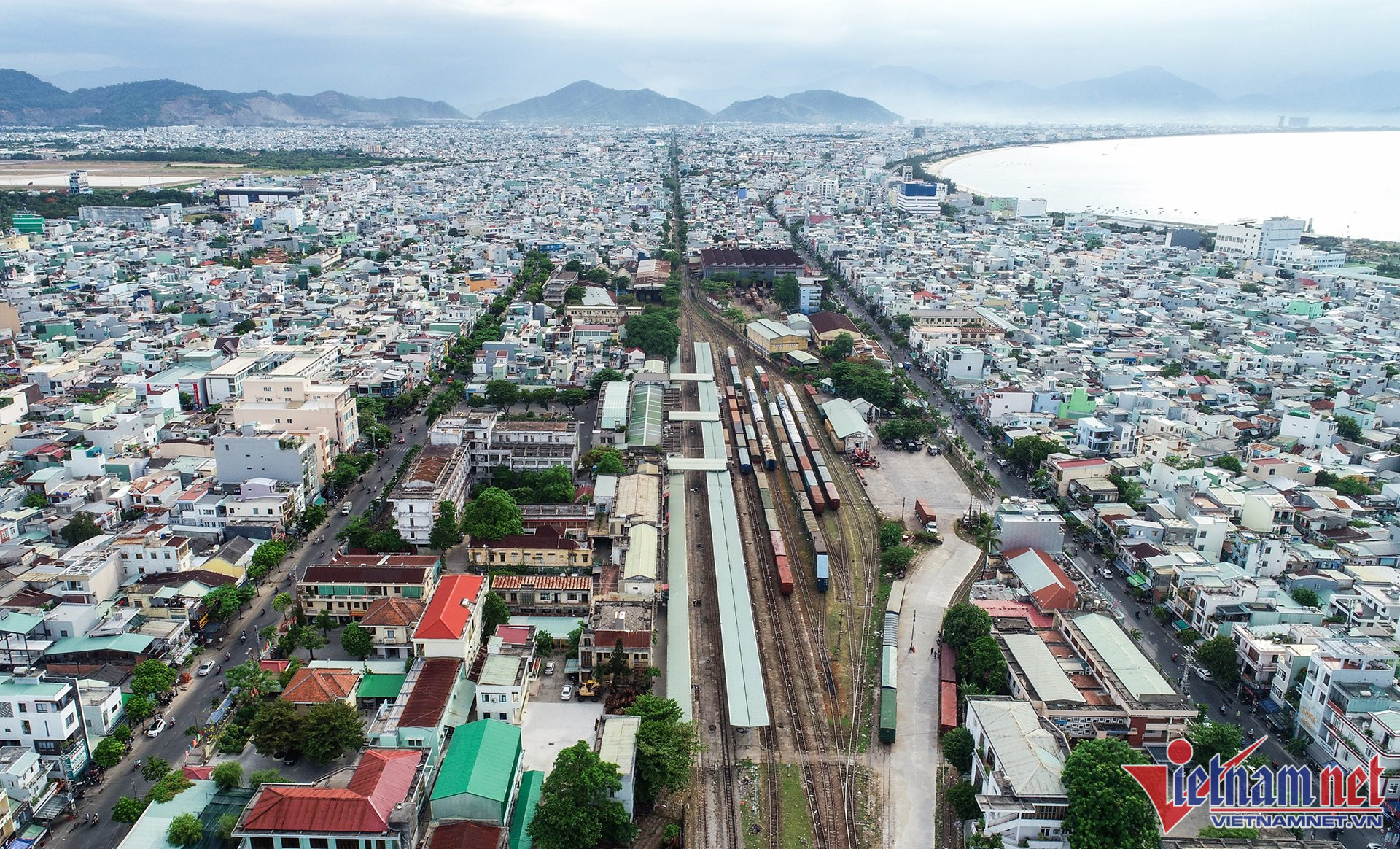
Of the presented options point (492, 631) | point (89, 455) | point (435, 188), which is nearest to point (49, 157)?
point (435, 188)

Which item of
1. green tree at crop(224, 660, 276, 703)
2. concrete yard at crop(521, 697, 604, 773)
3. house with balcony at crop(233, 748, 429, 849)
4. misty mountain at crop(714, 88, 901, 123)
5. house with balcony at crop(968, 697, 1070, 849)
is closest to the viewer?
house with balcony at crop(233, 748, 429, 849)

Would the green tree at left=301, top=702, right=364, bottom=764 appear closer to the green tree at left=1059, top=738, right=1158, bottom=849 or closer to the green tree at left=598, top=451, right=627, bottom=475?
the green tree at left=1059, top=738, right=1158, bottom=849

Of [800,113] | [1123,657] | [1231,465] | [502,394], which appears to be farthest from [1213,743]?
[800,113]

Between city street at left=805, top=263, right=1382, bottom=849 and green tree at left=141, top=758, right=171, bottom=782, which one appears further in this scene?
city street at left=805, top=263, right=1382, bottom=849

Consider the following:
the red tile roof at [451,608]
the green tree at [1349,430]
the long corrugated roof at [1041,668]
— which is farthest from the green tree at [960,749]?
the green tree at [1349,430]

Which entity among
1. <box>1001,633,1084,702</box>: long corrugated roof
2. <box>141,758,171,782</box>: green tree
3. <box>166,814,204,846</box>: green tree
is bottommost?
<box>141,758,171,782</box>: green tree

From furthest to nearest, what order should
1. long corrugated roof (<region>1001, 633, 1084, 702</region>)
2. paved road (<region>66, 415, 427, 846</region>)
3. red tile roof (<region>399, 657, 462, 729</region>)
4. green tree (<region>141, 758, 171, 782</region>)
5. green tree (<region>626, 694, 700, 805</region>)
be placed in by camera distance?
long corrugated roof (<region>1001, 633, 1084, 702</region>) < red tile roof (<region>399, 657, 462, 729</region>) < green tree (<region>626, 694, 700, 805</region>) < green tree (<region>141, 758, 171, 782</region>) < paved road (<region>66, 415, 427, 846</region>)

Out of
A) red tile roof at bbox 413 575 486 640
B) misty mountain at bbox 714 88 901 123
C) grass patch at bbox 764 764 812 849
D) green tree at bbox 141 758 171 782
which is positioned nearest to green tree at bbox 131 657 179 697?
green tree at bbox 141 758 171 782

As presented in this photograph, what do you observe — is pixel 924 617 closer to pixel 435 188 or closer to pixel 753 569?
pixel 753 569

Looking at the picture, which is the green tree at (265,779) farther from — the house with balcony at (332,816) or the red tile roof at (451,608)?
the red tile roof at (451,608)
